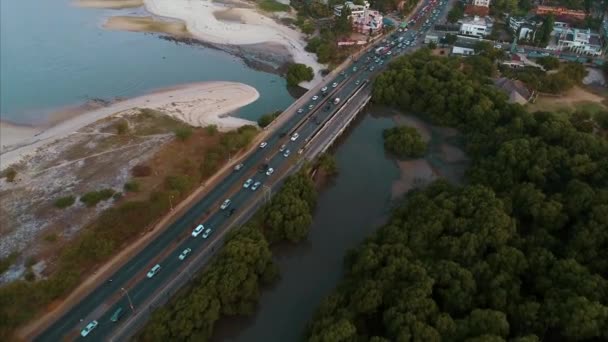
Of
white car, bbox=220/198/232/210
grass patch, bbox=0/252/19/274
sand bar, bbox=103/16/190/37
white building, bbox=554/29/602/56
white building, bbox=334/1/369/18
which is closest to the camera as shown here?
grass patch, bbox=0/252/19/274

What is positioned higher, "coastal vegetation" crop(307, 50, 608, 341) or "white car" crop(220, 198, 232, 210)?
"coastal vegetation" crop(307, 50, 608, 341)

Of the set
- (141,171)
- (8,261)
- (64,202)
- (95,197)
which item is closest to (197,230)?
(95,197)

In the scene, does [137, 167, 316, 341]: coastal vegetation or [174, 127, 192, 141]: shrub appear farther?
[174, 127, 192, 141]: shrub

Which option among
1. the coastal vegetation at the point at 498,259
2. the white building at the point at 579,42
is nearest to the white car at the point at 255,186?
the coastal vegetation at the point at 498,259

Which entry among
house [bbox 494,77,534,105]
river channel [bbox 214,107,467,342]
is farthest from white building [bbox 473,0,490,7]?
river channel [bbox 214,107,467,342]

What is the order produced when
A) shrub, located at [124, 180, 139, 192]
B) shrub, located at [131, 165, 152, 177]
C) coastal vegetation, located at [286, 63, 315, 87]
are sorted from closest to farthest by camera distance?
shrub, located at [124, 180, 139, 192], shrub, located at [131, 165, 152, 177], coastal vegetation, located at [286, 63, 315, 87]

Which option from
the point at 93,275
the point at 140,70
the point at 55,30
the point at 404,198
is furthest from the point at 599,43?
the point at 55,30

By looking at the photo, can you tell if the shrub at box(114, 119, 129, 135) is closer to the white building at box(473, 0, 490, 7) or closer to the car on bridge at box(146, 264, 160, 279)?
the car on bridge at box(146, 264, 160, 279)
